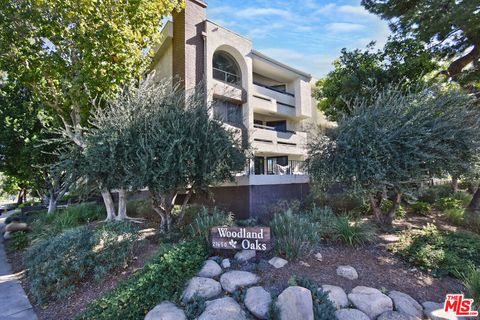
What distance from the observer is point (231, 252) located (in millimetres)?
5066

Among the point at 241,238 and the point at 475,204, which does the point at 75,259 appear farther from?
the point at 475,204

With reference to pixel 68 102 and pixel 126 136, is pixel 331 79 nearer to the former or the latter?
pixel 126 136

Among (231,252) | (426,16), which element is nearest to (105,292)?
(231,252)

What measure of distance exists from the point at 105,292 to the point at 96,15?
7786mm

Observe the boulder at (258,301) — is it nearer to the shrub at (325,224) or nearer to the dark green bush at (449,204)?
the shrub at (325,224)

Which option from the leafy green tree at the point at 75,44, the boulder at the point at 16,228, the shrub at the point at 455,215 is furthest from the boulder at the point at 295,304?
the boulder at the point at 16,228

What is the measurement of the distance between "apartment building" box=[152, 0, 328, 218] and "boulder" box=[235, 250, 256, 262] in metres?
3.17

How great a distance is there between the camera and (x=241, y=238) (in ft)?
15.3

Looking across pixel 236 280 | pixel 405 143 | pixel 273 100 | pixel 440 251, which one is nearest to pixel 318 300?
pixel 236 280

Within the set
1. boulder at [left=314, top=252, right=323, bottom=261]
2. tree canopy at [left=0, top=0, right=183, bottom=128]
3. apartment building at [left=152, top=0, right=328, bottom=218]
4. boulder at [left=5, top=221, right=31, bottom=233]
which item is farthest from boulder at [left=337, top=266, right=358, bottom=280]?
boulder at [left=5, top=221, right=31, bottom=233]

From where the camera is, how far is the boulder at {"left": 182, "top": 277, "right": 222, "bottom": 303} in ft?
12.8

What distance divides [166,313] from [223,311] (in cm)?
81

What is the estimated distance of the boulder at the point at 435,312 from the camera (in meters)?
3.56

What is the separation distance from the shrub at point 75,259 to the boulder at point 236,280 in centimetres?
217
